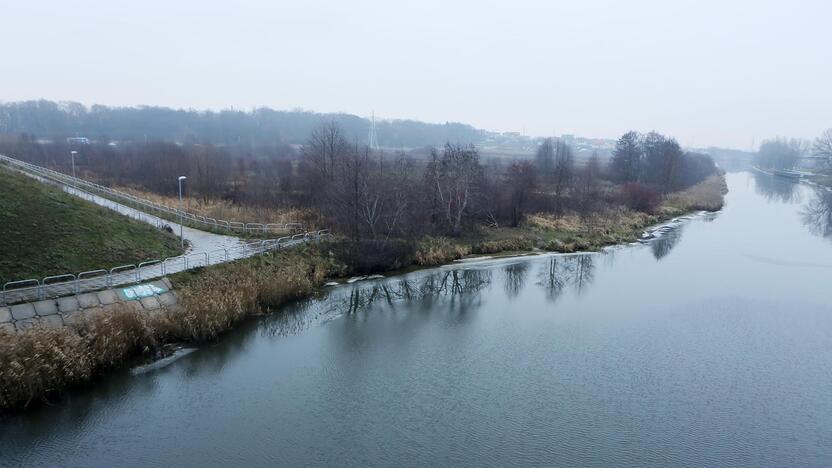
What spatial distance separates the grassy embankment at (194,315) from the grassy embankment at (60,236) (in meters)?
2.63

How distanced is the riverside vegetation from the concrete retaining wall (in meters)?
0.47

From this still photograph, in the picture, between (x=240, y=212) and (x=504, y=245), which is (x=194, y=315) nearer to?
(x=240, y=212)

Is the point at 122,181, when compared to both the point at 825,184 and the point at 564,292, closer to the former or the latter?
the point at 564,292

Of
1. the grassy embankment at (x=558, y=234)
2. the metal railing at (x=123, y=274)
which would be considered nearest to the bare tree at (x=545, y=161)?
the grassy embankment at (x=558, y=234)

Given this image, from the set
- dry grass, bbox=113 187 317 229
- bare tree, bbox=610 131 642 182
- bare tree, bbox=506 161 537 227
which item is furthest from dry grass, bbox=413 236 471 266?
bare tree, bbox=610 131 642 182


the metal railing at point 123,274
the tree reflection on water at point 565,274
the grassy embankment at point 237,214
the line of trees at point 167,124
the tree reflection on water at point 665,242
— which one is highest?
the line of trees at point 167,124

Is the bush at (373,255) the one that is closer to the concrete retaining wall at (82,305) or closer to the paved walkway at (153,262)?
the paved walkway at (153,262)

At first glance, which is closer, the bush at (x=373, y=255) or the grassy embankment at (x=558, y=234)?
the bush at (x=373, y=255)

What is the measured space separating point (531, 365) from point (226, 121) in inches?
3837

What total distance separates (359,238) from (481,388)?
12677mm

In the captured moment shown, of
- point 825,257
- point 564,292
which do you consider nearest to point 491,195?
point 564,292

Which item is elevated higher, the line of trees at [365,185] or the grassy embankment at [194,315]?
the line of trees at [365,185]

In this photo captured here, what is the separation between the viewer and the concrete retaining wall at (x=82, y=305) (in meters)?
13.1

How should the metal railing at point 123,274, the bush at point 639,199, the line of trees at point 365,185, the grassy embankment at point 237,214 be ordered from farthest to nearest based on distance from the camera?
the bush at point 639,199, the line of trees at point 365,185, the grassy embankment at point 237,214, the metal railing at point 123,274
